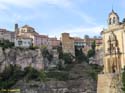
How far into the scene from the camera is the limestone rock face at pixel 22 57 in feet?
271

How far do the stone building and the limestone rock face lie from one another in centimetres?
5561

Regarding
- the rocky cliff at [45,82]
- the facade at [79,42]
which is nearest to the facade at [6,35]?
the rocky cliff at [45,82]

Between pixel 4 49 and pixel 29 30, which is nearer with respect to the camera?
pixel 4 49

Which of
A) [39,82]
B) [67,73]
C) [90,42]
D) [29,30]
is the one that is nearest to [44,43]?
[29,30]

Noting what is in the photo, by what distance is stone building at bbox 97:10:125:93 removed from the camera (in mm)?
25656

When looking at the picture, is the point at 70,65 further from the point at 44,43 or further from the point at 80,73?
the point at 44,43

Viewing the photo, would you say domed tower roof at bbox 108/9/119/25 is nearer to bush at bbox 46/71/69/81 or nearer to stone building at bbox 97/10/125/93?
stone building at bbox 97/10/125/93

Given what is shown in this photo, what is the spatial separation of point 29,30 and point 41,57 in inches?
881

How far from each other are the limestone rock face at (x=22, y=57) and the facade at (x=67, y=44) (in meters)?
14.0

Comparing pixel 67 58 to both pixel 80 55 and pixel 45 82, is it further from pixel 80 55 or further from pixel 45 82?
pixel 45 82

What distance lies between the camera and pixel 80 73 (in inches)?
3413

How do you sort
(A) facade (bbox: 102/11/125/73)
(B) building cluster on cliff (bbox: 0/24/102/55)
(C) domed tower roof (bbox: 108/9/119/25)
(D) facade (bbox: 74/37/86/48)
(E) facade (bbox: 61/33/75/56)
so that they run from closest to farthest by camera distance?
(A) facade (bbox: 102/11/125/73), (C) domed tower roof (bbox: 108/9/119/25), (B) building cluster on cliff (bbox: 0/24/102/55), (E) facade (bbox: 61/33/75/56), (D) facade (bbox: 74/37/86/48)

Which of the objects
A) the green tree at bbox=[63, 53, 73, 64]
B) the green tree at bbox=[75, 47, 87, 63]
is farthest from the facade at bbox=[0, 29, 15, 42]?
the green tree at bbox=[75, 47, 87, 63]

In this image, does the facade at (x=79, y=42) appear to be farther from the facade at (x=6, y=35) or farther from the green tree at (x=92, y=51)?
the facade at (x=6, y=35)
